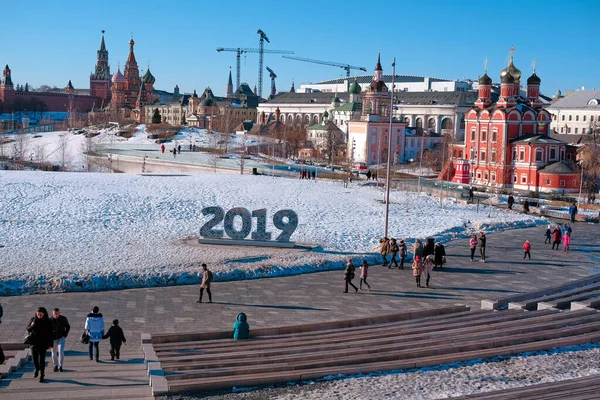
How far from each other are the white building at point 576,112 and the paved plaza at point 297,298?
86.2 meters

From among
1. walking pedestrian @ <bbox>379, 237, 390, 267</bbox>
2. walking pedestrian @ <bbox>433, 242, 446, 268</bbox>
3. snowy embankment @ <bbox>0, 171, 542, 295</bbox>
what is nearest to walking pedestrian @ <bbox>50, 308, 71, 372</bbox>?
snowy embankment @ <bbox>0, 171, 542, 295</bbox>

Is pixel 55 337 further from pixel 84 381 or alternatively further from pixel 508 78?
pixel 508 78

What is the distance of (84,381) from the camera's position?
11625mm

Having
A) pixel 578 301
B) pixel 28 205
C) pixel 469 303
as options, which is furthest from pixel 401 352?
pixel 28 205

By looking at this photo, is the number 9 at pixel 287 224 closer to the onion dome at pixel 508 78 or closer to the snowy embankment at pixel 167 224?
the snowy embankment at pixel 167 224

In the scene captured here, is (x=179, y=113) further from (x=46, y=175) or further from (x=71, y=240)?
(x=71, y=240)

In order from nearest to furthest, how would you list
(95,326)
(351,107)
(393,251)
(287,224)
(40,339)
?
1. (40,339)
2. (95,326)
3. (393,251)
4. (287,224)
5. (351,107)

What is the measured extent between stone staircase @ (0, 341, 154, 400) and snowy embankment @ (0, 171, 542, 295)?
722cm

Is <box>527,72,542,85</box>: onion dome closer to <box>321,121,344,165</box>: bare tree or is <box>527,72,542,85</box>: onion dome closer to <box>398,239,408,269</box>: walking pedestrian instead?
<box>321,121,344,165</box>: bare tree

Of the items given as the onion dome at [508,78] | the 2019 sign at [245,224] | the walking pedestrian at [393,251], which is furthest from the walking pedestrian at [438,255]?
the onion dome at [508,78]

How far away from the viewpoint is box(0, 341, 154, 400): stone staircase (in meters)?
10.8

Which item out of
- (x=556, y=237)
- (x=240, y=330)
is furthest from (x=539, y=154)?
(x=240, y=330)

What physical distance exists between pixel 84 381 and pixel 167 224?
18.6 meters

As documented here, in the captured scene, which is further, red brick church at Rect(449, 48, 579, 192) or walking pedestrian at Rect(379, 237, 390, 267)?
red brick church at Rect(449, 48, 579, 192)
